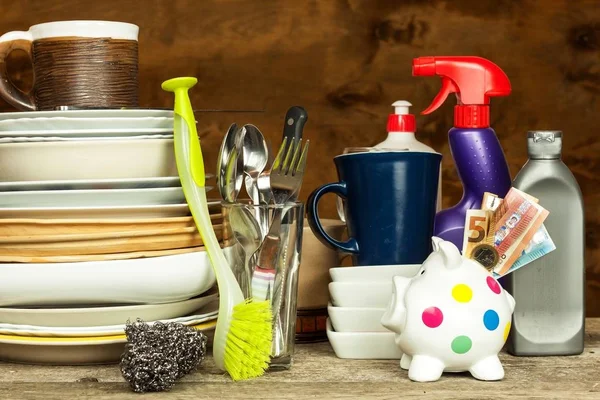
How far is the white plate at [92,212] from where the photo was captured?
879 millimetres

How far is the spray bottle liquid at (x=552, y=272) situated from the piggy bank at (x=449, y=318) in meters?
0.08

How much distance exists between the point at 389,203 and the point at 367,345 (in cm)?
15

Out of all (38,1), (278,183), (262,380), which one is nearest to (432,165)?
(278,183)

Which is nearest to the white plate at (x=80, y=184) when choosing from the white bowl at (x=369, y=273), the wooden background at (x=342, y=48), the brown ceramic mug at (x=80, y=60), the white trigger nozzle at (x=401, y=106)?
the brown ceramic mug at (x=80, y=60)

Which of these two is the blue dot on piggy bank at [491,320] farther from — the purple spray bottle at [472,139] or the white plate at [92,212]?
the white plate at [92,212]

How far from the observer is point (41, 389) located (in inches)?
32.3

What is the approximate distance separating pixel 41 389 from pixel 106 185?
21 cm

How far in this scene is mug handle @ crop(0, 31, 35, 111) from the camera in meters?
0.98

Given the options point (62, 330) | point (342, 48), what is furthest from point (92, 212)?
point (342, 48)

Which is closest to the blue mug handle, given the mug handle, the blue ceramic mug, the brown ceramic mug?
the blue ceramic mug

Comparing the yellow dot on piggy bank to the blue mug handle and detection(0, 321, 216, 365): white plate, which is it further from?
detection(0, 321, 216, 365): white plate

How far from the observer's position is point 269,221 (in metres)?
0.87

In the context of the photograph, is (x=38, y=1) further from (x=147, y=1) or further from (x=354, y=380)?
(x=354, y=380)

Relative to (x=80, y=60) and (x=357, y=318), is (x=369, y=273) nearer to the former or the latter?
(x=357, y=318)
